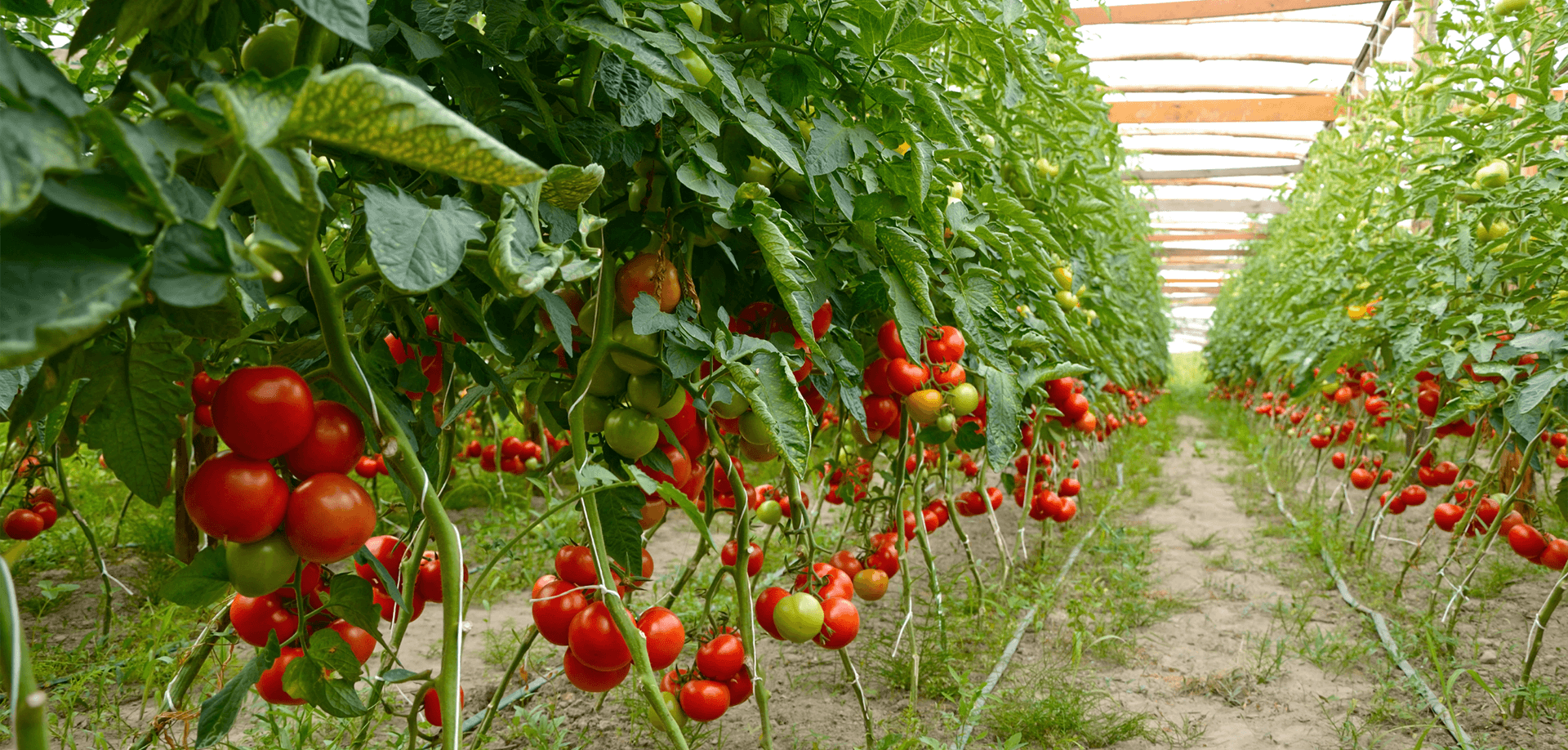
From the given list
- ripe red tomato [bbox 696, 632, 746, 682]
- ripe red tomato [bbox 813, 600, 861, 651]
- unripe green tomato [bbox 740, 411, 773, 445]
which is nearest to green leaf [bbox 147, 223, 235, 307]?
unripe green tomato [bbox 740, 411, 773, 445]

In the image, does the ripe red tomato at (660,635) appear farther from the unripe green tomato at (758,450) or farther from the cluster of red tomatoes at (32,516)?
the cluster of red tomatoes at (32,516)

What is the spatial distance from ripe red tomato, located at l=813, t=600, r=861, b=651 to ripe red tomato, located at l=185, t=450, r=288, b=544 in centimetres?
68

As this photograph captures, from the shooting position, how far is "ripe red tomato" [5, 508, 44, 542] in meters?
1.85

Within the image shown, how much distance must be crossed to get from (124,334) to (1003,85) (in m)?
0.98

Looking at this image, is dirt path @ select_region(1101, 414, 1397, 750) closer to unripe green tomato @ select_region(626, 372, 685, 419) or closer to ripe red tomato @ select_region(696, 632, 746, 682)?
ripe red tomato @ select_region(696, 632, 746, 682)

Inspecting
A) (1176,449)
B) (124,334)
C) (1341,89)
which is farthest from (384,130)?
(1341,89)

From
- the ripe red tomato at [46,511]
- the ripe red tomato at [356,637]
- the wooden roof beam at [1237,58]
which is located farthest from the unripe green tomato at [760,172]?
the wooden roof beam at [1237,58]

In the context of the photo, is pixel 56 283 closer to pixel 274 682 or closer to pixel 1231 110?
pixel 274 682

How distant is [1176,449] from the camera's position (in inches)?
248

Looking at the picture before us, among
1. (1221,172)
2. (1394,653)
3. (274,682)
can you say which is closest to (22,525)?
(274,682)

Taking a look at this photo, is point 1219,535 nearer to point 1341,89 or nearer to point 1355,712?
point 1355,712

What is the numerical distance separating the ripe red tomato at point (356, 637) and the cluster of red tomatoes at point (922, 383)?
0.61 m

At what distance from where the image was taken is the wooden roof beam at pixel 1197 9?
5.30 metres

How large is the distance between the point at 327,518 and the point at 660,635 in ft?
1.20
